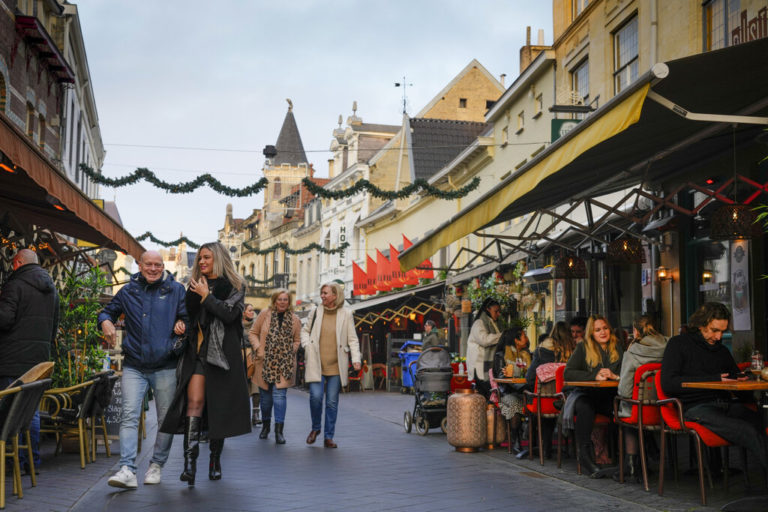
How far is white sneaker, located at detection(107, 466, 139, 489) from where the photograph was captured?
6.68 m

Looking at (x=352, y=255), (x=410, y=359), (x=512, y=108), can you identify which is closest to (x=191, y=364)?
(x=410, y=359)

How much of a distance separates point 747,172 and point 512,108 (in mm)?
16023

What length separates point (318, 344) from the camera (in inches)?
423

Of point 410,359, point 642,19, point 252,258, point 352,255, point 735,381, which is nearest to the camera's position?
point 735,381

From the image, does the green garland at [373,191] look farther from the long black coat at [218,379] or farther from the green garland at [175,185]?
the long black coat at [218,379]

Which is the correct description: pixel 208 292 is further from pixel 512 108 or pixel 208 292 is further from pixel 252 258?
pixel 252 258

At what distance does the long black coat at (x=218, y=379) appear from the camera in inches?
276

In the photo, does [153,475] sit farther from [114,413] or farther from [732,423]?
[732,423]

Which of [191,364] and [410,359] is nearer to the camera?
[191,364]

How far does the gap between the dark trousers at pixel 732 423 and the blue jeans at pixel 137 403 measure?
408 centimetres

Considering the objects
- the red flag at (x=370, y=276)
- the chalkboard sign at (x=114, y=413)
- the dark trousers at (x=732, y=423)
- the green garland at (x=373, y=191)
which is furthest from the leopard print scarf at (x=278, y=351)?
the red flag at (x=370, y=276)

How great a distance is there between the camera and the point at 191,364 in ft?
23.3

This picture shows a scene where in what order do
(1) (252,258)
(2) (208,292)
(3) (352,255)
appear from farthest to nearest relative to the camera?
(1) (252,258) < (3) (352,255) < (2) (208,292)

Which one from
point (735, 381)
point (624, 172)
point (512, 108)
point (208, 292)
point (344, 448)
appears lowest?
point (344, 448)
